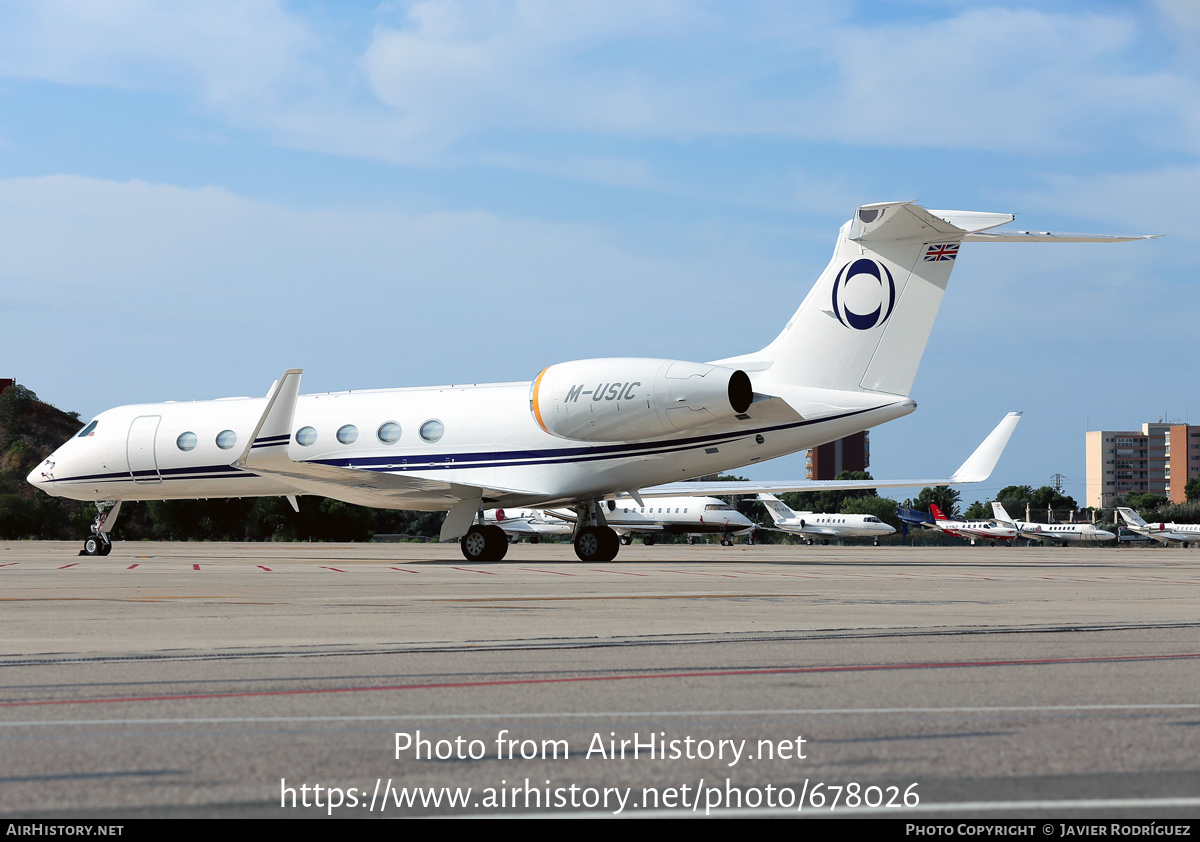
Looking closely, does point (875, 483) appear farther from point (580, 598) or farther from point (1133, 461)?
point (1133, 461)

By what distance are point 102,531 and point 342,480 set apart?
850 cm

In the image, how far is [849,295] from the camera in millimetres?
19953

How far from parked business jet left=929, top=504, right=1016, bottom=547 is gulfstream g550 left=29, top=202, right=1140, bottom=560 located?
58846 mm

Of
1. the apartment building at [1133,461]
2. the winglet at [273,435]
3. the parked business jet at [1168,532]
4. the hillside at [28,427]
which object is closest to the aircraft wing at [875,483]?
the winglet at [273,435]

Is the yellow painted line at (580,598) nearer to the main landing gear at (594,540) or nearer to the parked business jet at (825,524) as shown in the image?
the main landing gear at (594,540)

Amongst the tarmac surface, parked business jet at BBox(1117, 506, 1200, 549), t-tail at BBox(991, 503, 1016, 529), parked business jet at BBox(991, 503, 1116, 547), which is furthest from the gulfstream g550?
t-tail at BBox(991, 503, 1016, 529)

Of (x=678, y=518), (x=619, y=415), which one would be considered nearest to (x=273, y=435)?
(x=619, y=415)

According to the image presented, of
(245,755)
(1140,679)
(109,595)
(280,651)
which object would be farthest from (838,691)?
(109,595)

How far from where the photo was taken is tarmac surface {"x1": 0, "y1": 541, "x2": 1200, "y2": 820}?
3.31m

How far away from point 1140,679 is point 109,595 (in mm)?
10162

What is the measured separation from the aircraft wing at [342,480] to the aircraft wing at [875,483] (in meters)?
5.22

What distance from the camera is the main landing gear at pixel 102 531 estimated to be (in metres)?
25.9

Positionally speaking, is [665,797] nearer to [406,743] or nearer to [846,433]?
[406,743]

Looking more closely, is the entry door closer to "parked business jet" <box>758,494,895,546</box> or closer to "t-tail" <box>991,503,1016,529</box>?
"parked business jet" <box>758,494,895,546</box>
